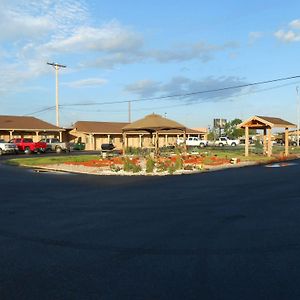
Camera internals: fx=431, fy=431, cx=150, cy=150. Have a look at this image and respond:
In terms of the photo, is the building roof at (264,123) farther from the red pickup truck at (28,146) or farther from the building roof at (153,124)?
the red pickup truck at (28,146)

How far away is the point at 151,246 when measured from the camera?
7188 millimetres

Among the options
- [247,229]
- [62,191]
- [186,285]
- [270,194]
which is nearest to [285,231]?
[247,229]

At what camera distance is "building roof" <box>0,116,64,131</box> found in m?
53.3

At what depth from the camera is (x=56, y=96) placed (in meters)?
57.7

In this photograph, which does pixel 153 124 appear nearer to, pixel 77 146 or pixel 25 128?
pixel 25 128

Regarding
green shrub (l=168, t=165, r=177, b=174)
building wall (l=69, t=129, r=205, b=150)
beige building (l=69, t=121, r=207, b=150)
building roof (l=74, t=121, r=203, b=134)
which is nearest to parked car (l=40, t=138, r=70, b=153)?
beige building (l=69, t=121, r=207, b=150)

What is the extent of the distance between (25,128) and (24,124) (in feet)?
6.01

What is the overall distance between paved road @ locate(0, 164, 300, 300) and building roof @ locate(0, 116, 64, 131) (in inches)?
1647

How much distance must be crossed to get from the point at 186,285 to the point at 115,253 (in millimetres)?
1793

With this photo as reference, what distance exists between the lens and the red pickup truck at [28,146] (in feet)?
155

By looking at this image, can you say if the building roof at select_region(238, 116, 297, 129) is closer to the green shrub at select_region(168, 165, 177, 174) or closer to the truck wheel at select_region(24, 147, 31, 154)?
the green shrub at select_region(168, 165, 177, 174)

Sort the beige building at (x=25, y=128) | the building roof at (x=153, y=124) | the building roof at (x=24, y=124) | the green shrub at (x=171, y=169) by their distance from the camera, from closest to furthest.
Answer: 1. the green shrub at (x=171, y=169)
2. the building roof at (x=153, y=124)
3. the building roof at (x=24, y=124)
4. the beige building at (x=25, y=128)

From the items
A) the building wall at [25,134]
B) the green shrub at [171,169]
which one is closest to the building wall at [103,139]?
the building wall at [25,134]

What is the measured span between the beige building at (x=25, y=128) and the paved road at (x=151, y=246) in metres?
42.0
